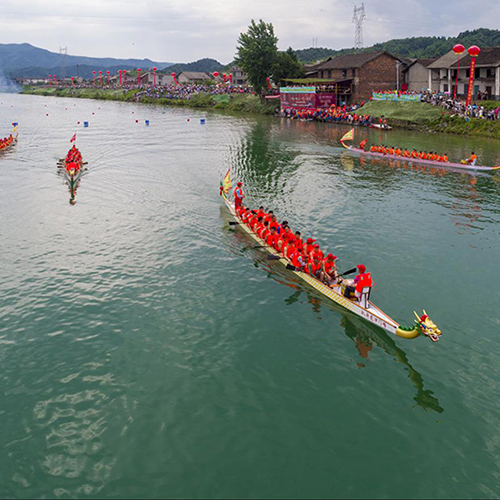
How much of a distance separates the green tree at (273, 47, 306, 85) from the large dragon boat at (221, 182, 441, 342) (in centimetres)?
9569

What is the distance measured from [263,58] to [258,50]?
7.25 ft

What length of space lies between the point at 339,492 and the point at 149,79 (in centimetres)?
20799

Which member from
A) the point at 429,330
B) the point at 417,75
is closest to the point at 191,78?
the point at 417,75

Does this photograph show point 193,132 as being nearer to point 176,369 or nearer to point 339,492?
point 176,369

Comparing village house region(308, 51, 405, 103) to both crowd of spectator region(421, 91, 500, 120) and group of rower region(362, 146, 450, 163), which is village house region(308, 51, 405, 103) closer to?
crowd of spectator region(421, 91, 500, 120)

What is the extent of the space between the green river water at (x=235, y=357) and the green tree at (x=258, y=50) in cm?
8364

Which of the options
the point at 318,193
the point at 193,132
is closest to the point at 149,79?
the point at 193,132

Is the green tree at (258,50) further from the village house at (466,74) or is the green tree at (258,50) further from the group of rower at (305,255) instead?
the group of rower at (305,255)

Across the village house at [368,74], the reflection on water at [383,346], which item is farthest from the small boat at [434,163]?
the village house at [368,74]

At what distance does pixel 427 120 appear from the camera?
7362cm

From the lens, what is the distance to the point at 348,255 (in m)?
25.4

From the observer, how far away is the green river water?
12.2m

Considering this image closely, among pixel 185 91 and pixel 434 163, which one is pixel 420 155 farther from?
pixel 185 91

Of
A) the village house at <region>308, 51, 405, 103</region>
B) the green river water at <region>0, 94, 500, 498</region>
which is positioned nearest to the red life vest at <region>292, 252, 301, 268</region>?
the green river water at <region>0, 94, 500, 498</region>
